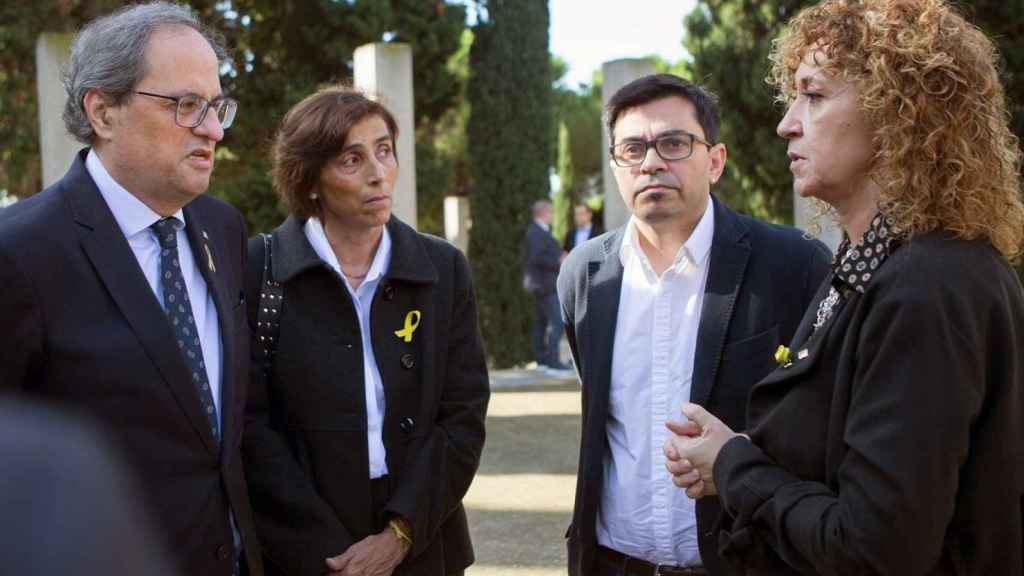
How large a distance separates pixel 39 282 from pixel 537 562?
14.3 ft

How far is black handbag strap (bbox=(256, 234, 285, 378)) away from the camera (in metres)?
3.41

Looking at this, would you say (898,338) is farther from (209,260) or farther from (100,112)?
(100,112)

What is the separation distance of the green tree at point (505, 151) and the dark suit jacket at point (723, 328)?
14688mm

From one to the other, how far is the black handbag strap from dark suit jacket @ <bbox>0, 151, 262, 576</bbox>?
0.44 meters

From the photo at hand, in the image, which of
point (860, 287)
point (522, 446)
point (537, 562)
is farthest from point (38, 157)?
point (860, 287)

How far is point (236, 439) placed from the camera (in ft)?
9.82

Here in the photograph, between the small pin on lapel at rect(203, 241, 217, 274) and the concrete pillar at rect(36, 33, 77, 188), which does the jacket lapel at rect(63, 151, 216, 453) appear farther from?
the concrete pillar at rect(36, 33, 77, 188)

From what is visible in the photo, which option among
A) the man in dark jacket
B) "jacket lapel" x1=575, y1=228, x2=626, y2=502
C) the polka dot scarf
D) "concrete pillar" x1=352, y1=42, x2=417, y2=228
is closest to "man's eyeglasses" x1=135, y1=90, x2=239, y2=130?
"jacket lapel" x1=575, y1=228, x2=626, y2=502

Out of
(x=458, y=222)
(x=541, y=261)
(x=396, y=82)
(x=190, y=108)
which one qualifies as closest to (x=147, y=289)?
(x=190, y=108)

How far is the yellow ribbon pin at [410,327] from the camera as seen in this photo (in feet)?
11.5

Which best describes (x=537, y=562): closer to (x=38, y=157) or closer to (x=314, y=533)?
(x=314, y=533)

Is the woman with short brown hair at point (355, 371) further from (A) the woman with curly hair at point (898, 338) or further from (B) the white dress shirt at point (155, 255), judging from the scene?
(A) the woman with curly hair at point (898, 338)

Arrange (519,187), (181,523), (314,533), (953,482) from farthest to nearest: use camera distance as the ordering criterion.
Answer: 1. (519,187)
2. (314,533)
3. (181,523)
4. (953,482)


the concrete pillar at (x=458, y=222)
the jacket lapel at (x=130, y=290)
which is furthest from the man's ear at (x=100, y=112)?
the concrete pillar at (x=458, y=222)
